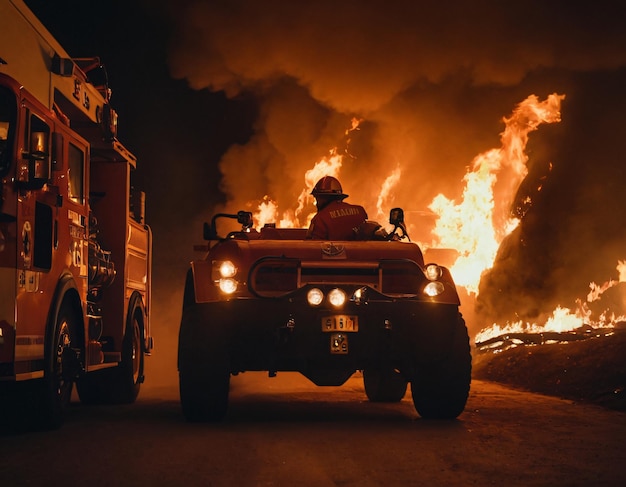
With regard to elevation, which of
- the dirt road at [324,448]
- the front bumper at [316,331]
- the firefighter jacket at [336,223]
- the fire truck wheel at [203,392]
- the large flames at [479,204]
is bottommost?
the dirt road at [324,448]

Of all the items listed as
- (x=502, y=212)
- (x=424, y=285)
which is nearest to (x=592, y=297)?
(x=502, y=212)

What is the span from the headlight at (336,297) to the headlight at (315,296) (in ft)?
0.28

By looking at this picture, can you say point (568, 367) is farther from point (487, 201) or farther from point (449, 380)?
point (487, 201)

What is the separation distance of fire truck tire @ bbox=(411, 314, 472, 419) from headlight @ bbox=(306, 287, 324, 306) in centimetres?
134

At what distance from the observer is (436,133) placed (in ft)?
114

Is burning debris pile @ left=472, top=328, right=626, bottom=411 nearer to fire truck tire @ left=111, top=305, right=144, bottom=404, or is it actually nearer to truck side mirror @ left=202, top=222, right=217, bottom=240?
truck side mirror @ left=202, top=222, right=217, bottom=240

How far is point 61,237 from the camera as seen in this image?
10.7 m

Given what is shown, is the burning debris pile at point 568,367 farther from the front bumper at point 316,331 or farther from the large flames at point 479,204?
the large flames at point 479,204

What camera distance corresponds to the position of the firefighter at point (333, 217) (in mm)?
12062

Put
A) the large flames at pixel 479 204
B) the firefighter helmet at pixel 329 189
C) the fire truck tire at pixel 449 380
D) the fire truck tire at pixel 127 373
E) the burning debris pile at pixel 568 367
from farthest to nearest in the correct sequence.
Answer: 1. the large flames at pixel 479 204
2. the burning debris pile at pixel 568 367
3. the fire truck tire at pixel 127 373
4. the firefighter helmet at pixel 329 189
5. the fire truck tire at pixel 449 380

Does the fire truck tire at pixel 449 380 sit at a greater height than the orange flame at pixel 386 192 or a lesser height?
lesser

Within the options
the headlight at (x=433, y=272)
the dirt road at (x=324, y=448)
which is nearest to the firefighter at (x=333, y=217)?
the headlight at (x=433, y=272)

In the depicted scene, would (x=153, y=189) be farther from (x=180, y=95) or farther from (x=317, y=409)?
(x=317, y=409)

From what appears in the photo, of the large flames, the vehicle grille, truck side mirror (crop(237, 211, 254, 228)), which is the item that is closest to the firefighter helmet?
truck side mirror (crop(237, 211, 254, 228))
